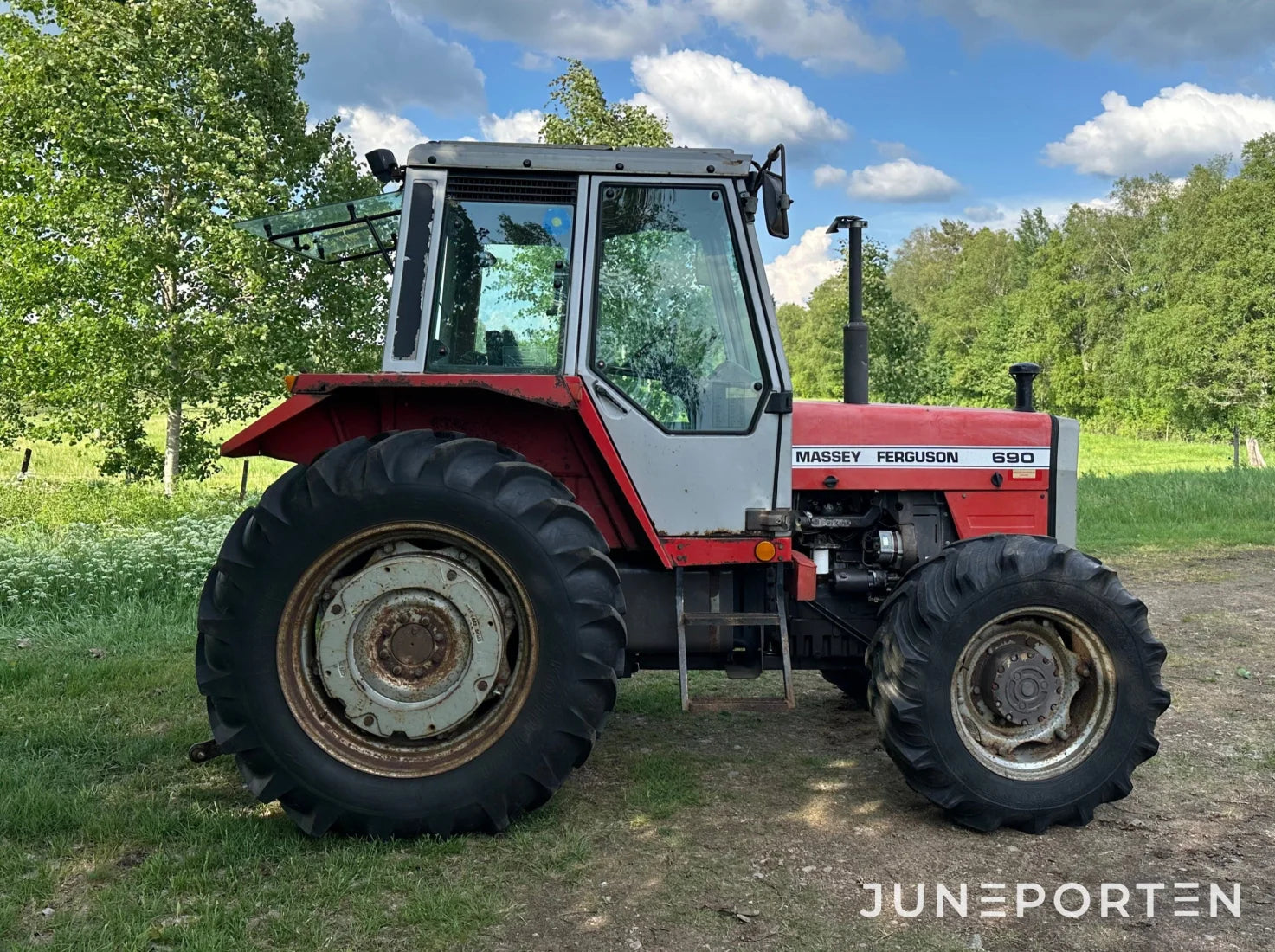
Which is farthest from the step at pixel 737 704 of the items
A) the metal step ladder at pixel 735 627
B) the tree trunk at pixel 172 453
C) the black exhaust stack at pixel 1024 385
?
the tree trunk at pixel 172 453

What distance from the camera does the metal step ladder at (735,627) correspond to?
12.6ft

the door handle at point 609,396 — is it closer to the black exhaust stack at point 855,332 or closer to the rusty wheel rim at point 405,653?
the rusty wheel rim at point 405,653

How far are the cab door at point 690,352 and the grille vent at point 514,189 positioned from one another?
117 mm

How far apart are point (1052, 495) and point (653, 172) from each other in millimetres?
2360

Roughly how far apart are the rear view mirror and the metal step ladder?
4.65 feet

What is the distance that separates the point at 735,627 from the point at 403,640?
1426 mm

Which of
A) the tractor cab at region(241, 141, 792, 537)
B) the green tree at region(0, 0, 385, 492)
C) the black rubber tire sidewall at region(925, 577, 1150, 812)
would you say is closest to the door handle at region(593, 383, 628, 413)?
the tractor cab at region(241, 141, 792, 537)

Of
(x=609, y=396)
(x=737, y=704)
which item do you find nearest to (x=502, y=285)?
(x=609, y=396)

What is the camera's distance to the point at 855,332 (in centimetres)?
446

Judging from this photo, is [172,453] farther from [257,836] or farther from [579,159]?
[579,159]

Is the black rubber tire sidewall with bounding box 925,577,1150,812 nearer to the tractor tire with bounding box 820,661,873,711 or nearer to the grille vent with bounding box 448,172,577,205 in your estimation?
the tractor tire with bounding box 820,661,873,711

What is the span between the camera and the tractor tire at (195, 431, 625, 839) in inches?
138

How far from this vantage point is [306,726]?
A: 356cm

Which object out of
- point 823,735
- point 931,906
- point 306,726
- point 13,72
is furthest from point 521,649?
point 13,72
